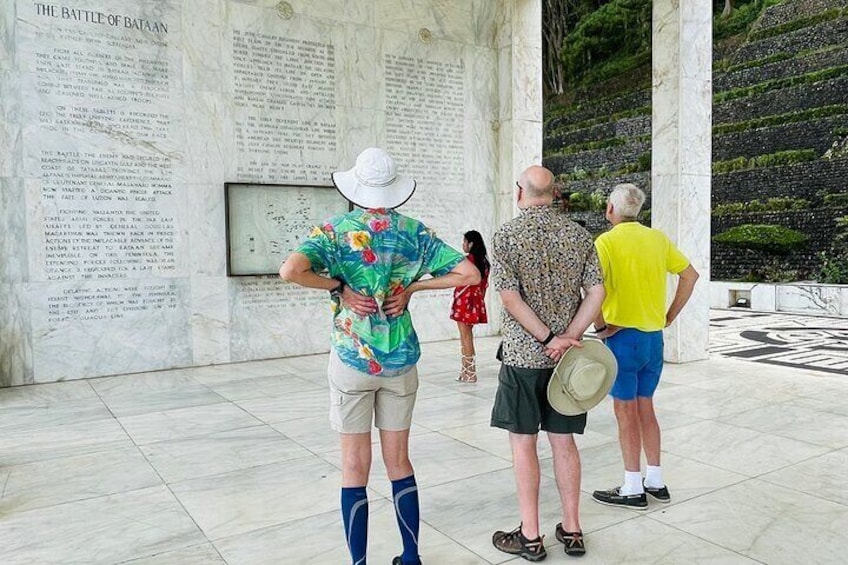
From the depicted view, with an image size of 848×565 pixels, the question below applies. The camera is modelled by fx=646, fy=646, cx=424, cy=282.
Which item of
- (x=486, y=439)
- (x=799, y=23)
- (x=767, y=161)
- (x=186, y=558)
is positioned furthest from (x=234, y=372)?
(x=799, y=23)

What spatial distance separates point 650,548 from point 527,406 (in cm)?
82

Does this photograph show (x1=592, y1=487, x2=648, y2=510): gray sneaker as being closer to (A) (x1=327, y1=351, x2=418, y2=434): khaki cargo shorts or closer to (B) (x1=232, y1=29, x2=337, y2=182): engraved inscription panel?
(A) (x1=327, y1=351, x2=418, y2=434): khaki cargo shorts

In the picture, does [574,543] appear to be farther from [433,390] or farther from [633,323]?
[433,390]

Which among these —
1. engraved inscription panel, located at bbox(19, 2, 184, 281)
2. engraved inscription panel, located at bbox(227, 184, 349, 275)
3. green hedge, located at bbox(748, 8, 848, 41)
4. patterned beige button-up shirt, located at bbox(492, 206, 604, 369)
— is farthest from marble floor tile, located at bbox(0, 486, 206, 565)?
green hedge, located at bbox(748, 8, 848, 41)

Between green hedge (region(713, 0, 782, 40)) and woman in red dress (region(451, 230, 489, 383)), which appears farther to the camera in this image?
green hedge (region(713, 0, 782, 40))

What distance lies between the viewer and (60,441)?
4.33 m

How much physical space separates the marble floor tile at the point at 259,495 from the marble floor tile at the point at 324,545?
10 cm

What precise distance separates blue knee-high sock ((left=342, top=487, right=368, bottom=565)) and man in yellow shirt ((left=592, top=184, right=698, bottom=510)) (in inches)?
54.0

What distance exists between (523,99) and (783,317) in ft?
23.0

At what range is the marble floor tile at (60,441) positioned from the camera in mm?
4043

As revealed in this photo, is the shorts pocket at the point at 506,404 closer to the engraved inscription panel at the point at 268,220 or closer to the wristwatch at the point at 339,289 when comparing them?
the wristwatch at the point at 339,289

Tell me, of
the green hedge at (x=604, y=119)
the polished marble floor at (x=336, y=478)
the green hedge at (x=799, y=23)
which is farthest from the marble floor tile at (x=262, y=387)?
the green hedge at (x=604, y=119)

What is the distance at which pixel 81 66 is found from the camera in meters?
6.30

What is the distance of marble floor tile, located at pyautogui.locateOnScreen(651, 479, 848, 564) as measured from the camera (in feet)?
8.58
